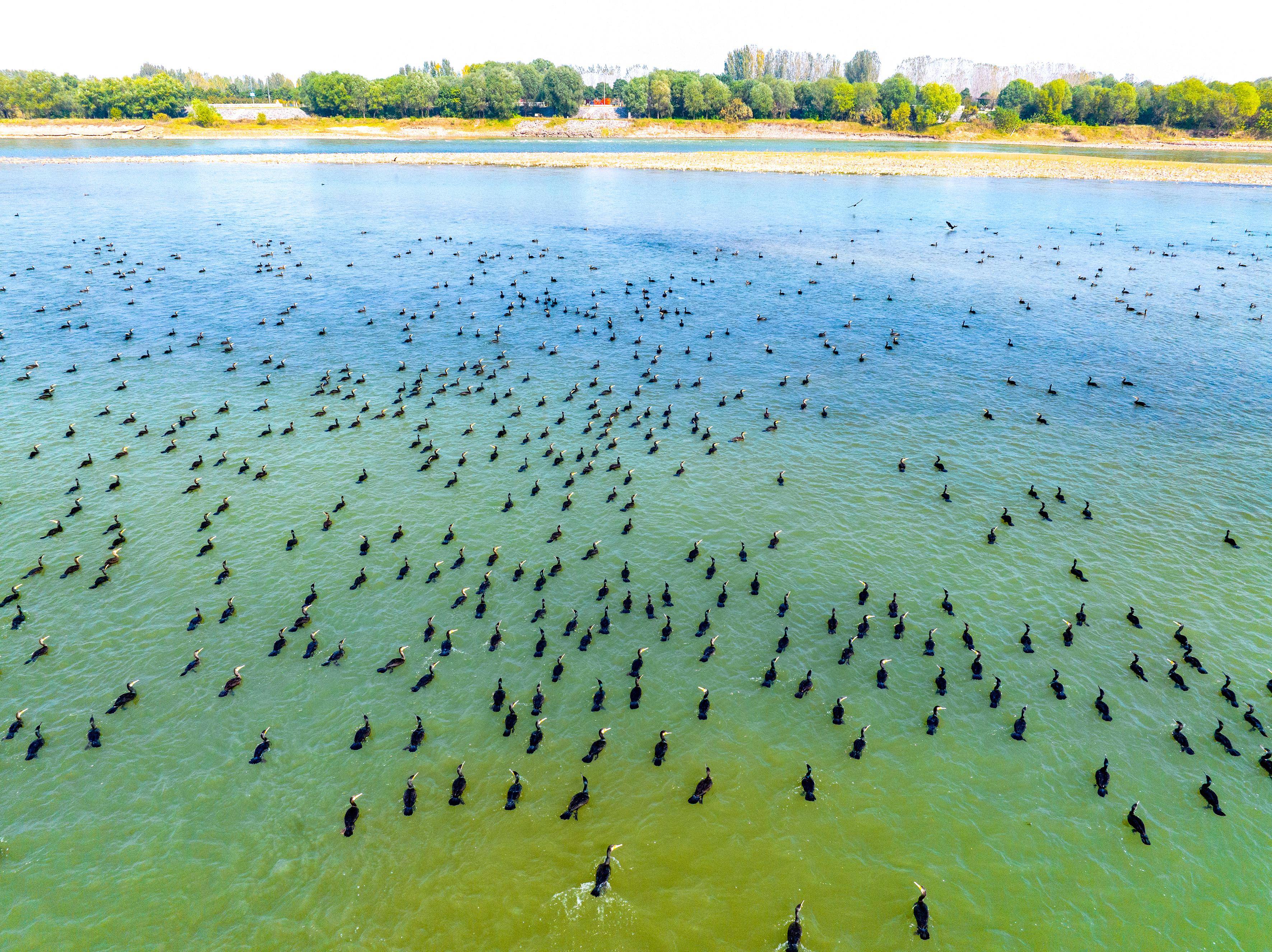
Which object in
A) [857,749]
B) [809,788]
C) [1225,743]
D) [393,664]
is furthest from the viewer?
[393,664]

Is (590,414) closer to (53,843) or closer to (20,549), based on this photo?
(20,549)

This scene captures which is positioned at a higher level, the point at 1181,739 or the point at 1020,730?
the point at 1020,730

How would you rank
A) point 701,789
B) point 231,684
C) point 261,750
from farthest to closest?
point 231,684 < point 261,750 < point 701,789

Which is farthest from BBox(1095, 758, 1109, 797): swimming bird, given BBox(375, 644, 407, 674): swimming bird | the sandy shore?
the sandy shore

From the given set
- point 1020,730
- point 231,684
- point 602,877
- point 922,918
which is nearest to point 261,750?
point 231,684

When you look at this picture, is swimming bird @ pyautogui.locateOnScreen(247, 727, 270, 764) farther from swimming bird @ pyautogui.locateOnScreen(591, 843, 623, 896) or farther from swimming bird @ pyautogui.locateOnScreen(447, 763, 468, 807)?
swimming bird @ pyautogui.locateOnScreen(591, 843, 623, 896)

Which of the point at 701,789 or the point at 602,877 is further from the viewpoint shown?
the point at 701,789

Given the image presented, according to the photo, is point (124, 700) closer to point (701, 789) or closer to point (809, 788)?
point (701, 789)

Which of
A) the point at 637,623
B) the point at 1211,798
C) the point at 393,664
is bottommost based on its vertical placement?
the point at 1211,798

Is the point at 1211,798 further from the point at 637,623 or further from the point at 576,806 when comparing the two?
the point at 576,806
